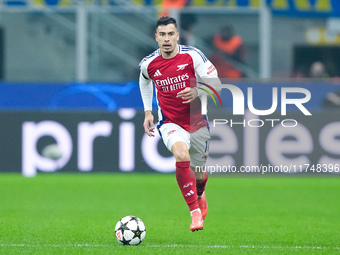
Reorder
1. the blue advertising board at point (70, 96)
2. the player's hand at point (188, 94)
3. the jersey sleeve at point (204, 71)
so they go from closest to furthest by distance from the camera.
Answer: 1. the player's hand at point (188, 94)
2. the jersey sleeve at point (204, 71)
3. the blue advertising board at point (70, 96)

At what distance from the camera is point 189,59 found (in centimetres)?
727

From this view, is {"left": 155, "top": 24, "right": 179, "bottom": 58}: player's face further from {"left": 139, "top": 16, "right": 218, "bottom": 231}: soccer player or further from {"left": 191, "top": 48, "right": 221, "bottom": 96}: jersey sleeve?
{"left": 191, "top": 48, "right": 221, "bottom": 96}: jersey sleeve

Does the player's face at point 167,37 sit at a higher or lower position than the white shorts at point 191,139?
higher

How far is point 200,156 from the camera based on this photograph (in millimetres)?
7598

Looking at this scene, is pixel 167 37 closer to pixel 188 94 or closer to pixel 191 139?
pixel 188 94

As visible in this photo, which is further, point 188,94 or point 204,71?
point 204,71

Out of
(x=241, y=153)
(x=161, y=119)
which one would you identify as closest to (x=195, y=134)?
(x=161, y=119)

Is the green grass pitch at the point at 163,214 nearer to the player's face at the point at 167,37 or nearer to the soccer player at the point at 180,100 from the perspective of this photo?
the soccer player at the point at 180,100

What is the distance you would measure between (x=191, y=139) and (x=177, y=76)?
629 millimetres

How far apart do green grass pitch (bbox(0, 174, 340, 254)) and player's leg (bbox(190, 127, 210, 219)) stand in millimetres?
341

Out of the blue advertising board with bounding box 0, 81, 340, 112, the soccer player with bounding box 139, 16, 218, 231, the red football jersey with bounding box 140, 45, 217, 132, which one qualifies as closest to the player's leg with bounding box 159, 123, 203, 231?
the soccer player with bounding box 139, 16, 218, 231

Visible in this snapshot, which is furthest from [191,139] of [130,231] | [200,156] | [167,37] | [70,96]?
[70,96]

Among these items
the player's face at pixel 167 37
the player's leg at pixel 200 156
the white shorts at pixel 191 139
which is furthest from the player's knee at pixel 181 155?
the player's face at pixel 167 37

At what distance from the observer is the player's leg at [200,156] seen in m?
7.47
